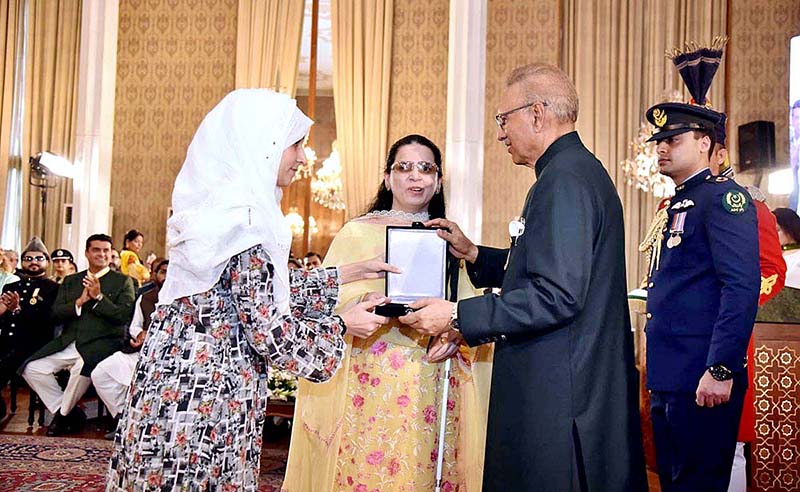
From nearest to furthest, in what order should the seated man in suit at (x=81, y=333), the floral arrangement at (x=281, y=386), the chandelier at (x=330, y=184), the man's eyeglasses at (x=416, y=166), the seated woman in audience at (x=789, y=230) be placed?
1. the man's eyeglasses at (x=416, y=166)
2. the seated woman in audience at (x=789, y=230)
3. the floral arrangement at (x=281, y=386)
4. the seated man in suit at (x=81, y=333)
5. the chandelier at (x=330, y=184)

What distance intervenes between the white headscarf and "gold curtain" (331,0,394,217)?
310 inches

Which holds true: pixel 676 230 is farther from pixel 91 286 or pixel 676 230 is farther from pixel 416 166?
pixel 91 286

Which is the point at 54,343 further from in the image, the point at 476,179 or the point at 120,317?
the point at 476,179

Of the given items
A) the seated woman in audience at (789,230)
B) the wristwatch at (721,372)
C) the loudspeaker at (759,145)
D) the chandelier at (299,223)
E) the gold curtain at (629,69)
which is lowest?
the wristwatch at (721,372)

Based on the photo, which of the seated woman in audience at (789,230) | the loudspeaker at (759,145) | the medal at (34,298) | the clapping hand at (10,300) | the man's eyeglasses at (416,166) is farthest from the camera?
the loudspeaker at (759,145)

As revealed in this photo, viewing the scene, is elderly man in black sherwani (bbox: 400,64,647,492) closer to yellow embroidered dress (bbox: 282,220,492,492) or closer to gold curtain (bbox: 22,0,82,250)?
yellow embroidered dress (bbox: 282,220,492,492)

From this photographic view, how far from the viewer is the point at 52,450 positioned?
16.9ft

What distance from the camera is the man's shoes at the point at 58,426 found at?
18.7 ft

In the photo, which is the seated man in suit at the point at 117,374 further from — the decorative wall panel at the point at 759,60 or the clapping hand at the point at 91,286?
the decorative wall panel at the point at 759,60

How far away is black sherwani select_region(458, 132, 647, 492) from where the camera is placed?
1919 mm

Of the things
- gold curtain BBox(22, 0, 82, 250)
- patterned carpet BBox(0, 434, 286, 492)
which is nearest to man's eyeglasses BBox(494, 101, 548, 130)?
patterned carpet BBox(0, 434, 286, 492)

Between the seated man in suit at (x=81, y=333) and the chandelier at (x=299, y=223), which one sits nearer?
the seated man in suit at (x=81, y=333)

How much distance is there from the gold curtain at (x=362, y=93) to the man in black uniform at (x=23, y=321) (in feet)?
13.2

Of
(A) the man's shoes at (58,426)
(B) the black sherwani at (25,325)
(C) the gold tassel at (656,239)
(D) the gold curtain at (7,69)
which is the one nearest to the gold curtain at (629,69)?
(B) the black sherwani at (25,325)
